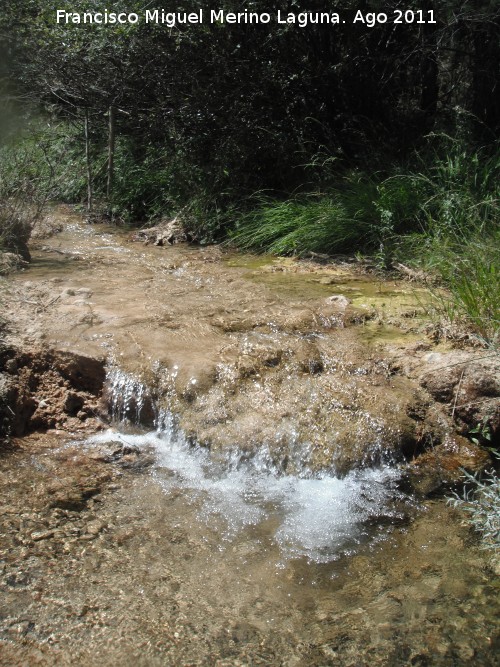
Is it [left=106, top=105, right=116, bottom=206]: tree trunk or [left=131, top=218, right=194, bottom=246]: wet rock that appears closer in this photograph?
[left=131, top=218, right=194, bottom=246]: wet rock

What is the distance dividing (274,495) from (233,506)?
25cm

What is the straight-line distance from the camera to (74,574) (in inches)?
118

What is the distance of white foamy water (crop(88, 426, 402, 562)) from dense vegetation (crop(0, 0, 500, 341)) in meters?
2.94

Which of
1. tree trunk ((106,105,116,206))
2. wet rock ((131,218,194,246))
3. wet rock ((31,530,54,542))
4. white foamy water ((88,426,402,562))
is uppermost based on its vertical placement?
tree trunk ((106,105,116,206))

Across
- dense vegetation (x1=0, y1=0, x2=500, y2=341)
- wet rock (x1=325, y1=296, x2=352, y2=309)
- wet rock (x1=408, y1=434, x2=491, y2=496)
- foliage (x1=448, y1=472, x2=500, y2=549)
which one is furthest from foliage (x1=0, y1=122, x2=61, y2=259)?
foliage (x1=448, y1=472, x2=500, y2=549)

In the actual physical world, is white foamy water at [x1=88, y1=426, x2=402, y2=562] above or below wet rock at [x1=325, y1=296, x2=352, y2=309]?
below

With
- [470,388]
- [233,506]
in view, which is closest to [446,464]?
[470,388]

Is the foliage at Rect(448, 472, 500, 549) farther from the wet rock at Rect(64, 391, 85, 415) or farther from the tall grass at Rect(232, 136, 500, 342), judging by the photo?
the wet rock at Rect(64, 391, 85, 415)

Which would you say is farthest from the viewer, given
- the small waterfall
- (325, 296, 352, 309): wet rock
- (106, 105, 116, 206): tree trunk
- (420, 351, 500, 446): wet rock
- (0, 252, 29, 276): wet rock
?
(106, 105, 116, 206): tree trunk

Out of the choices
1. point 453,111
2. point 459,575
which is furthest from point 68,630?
point 453,111

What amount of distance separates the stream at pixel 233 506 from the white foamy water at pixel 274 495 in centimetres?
1

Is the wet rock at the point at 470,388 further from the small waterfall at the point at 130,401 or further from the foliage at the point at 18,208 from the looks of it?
the foliage at the point at 18,208

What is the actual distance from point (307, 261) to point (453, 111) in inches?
96.8

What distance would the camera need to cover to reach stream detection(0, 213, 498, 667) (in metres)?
2.71
